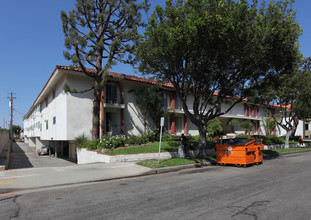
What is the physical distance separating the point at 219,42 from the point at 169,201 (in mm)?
8578

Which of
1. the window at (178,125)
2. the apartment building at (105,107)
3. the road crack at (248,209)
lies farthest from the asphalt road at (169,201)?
the window at (178,125)

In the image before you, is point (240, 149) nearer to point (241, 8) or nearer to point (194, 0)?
point (241, 8)

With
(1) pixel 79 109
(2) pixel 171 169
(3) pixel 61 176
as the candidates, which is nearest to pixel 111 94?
(1) pixel 79 109

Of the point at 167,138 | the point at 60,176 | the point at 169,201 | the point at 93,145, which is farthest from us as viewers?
the point at 167,138

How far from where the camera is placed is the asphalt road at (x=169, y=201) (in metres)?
5.20

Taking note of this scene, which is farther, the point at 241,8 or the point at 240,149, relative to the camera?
the point at 240,149

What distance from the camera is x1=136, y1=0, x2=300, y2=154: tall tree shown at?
36.2 ft

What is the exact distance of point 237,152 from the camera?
13266mm

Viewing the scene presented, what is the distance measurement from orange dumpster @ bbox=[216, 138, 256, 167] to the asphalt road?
4.22 metres

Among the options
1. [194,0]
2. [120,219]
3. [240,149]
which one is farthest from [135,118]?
[120,219]

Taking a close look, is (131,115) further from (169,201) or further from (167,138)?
(169,201)

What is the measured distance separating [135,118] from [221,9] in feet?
40.6

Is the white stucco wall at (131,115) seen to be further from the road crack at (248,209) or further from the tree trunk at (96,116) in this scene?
the road crack at (248,209)

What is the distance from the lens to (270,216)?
16.4 ft
